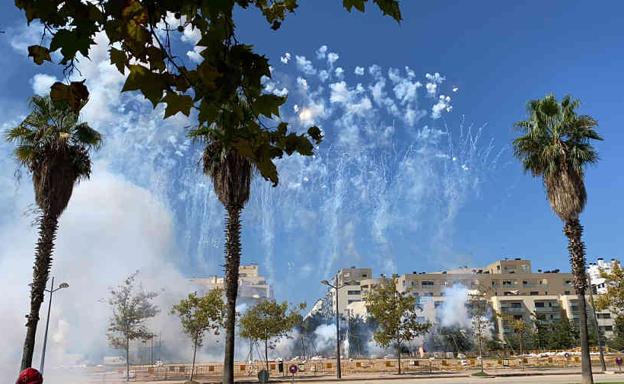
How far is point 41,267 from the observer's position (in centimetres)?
2044

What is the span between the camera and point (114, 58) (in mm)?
2625

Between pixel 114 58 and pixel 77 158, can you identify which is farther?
pixel 77 158

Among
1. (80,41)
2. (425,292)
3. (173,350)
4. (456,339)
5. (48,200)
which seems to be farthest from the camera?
(173,350)

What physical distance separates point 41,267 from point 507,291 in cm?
11518

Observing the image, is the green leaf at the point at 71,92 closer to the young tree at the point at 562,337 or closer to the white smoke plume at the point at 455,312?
Answer: the young tree at the point at 562,337

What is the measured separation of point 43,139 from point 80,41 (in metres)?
21.1

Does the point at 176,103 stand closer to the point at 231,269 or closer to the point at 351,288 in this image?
the point at 231,269

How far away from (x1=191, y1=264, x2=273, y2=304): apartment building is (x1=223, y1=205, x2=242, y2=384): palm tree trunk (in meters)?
134

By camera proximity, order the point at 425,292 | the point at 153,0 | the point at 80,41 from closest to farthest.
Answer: the point at 80,41, the point at 153,0, the point at 425,292

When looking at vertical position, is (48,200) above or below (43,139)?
below

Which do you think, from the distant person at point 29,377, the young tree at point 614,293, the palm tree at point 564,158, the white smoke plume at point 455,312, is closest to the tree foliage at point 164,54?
the distant person at point 29,377

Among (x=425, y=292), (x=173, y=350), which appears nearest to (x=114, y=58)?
(x=425, y=292)

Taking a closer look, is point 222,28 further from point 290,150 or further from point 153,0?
point 290,150

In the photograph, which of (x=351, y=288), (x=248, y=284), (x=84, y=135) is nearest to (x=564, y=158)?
(x=84, y=135)
